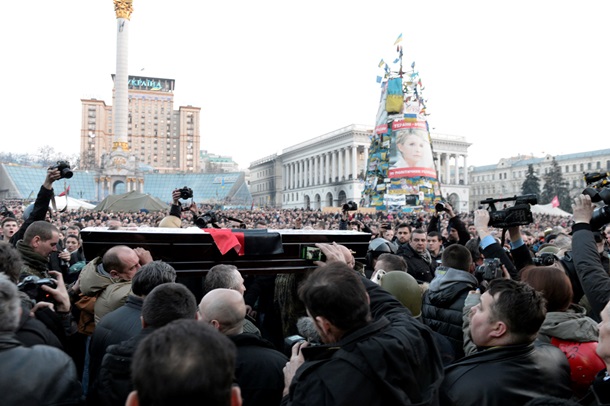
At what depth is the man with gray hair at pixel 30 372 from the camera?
1.69 m

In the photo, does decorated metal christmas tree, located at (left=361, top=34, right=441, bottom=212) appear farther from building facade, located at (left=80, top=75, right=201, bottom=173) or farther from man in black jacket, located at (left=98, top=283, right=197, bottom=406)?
building facade, located at (left=80, top=75, right=201, bottom=173)

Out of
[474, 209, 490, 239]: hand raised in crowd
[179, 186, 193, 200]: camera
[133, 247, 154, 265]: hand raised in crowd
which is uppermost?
[179, 186, 193, 200]: camera

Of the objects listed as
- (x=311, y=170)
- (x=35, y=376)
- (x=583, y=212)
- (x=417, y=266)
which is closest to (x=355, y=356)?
(x=35, y=376)

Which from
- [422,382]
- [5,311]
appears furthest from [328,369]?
[5,311]

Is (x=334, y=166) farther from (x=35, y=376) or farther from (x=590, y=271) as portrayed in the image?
(x=35, y=376)

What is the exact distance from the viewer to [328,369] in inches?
66.2

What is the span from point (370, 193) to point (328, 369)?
29458 millimetres

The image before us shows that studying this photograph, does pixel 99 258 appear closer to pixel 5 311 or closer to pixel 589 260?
pixel 5 311

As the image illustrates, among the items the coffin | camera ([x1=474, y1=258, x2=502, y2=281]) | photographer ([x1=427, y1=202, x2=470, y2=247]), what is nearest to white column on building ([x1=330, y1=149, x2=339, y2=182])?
photographer ([x1=427, y1=202, x2=470, y2=247])

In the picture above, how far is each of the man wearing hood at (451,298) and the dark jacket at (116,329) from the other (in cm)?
200

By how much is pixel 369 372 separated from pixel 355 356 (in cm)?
7

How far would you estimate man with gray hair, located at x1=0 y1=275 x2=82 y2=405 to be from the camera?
5.56ft

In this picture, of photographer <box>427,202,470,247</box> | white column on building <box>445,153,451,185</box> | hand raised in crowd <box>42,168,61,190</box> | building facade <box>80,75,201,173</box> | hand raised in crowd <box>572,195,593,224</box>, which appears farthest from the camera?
building facade <box>80,75,201,173</box>

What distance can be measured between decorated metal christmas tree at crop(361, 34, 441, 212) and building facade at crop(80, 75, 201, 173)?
82.9 meters
